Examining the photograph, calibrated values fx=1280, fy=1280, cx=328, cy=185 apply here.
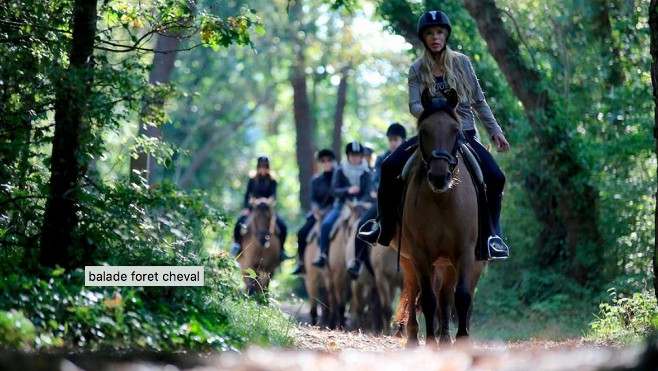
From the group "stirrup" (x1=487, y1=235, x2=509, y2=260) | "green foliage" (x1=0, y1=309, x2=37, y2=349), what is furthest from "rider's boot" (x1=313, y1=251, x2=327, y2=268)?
"green foliage" (x1=0, y1=309, x2=37, y2=349)

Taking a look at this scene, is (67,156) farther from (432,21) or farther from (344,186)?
(344,186)

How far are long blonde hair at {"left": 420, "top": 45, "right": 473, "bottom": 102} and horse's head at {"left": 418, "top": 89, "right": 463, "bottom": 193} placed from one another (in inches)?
34.0

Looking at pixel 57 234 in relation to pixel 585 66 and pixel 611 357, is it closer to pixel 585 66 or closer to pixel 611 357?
pixel 611 357

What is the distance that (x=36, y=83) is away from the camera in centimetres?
1162

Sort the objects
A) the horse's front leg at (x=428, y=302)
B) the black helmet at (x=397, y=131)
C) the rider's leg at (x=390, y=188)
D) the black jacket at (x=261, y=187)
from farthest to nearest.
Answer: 1. the black jacket at (x=261, y=187)
2. the black helmet at (x=397, y=131)
3. the rider's leg at (x=390, y=188)
4. the horse's front leg at (x=428, y=302)

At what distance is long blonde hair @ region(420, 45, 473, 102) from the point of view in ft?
42.3

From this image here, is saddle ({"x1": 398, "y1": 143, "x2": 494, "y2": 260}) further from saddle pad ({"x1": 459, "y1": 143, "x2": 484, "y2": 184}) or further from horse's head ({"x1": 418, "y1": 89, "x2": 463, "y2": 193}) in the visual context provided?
horse's head ({"x1": 418, "y1": 89, "x2": 463, "y2": 193})

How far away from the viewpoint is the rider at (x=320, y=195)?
83.2 ft

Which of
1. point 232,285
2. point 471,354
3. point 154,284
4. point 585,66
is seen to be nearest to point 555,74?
point 585,66

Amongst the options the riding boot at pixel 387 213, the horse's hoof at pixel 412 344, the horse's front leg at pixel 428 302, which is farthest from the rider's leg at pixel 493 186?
the horse's hoof at pixel 412 344

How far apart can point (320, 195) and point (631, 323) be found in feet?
40.5

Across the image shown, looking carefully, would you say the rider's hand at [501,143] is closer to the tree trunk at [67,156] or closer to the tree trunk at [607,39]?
the tree trunk at [67,156]

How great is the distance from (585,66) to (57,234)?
49.4ft

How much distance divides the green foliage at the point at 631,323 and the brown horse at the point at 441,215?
1834 millimetres
